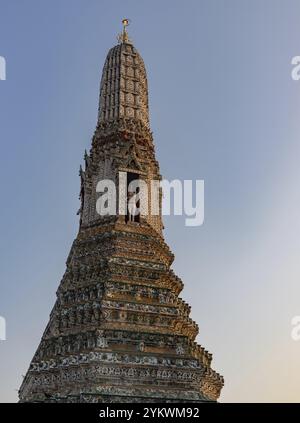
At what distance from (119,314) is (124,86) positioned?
17.3 metres

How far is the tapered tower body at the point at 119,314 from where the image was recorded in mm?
24391

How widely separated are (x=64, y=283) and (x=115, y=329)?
538 cm

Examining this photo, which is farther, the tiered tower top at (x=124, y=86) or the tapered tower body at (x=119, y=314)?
the tiered tower top at (x=124, y=86)

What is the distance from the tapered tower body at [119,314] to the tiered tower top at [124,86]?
47 centimetres

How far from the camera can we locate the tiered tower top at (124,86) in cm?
3697

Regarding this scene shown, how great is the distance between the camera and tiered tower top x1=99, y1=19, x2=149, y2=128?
36969 millimetres

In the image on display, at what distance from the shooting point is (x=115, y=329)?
25609mm

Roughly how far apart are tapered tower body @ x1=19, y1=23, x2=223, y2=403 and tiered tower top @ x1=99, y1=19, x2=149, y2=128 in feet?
1.53

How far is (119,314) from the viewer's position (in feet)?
87.1

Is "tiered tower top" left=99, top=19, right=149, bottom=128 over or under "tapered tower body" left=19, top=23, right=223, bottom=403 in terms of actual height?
over

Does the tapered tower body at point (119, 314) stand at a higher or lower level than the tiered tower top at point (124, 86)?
lower

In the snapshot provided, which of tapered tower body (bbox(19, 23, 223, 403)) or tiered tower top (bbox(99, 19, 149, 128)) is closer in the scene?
tapered tower body (bbox(19, 23, 223, 403))

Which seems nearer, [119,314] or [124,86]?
[119,314]
